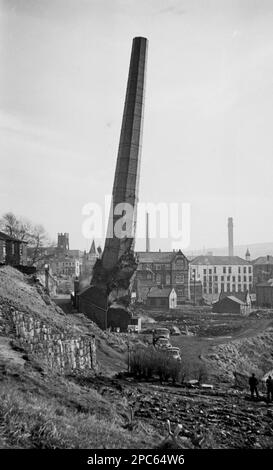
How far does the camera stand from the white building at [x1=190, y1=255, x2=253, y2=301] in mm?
65812

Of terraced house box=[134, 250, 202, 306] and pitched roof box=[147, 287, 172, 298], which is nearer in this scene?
pitched roof box=[147, 287, 172, 298]

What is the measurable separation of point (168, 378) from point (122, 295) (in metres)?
15.0

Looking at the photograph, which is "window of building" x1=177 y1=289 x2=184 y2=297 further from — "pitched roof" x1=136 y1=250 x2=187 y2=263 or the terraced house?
"pitched roof" x1=136 y1=250 x2=187 y2=263

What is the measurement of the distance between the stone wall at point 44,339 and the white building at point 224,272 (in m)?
52.5

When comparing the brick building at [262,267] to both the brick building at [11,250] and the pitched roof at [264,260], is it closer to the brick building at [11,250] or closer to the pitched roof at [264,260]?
the pitched roof at [264,260]

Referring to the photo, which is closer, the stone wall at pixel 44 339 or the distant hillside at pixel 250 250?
the stone wall at pixel 44 339

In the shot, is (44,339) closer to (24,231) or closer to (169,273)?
(24,231)

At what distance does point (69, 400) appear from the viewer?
848cm

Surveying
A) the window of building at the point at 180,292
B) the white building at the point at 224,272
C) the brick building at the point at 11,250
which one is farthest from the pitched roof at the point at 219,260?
the brick building at the point at 11,250

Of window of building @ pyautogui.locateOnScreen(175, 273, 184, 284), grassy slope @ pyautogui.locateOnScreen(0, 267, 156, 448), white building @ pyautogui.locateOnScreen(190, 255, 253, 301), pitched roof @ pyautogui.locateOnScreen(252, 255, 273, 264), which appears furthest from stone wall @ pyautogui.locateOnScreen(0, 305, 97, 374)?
pitched roof @ pyautogui.locateOnScreen(252, 255, 273, 264)

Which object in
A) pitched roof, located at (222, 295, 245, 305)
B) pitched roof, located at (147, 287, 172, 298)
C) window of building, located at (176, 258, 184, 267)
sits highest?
window of building, located at (176, 258, 184, 267)

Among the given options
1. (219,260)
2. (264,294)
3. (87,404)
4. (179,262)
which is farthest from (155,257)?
(87,404)

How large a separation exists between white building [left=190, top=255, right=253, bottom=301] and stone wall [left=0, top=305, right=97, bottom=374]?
5253 centimetres

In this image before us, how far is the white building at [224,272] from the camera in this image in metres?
65.8
